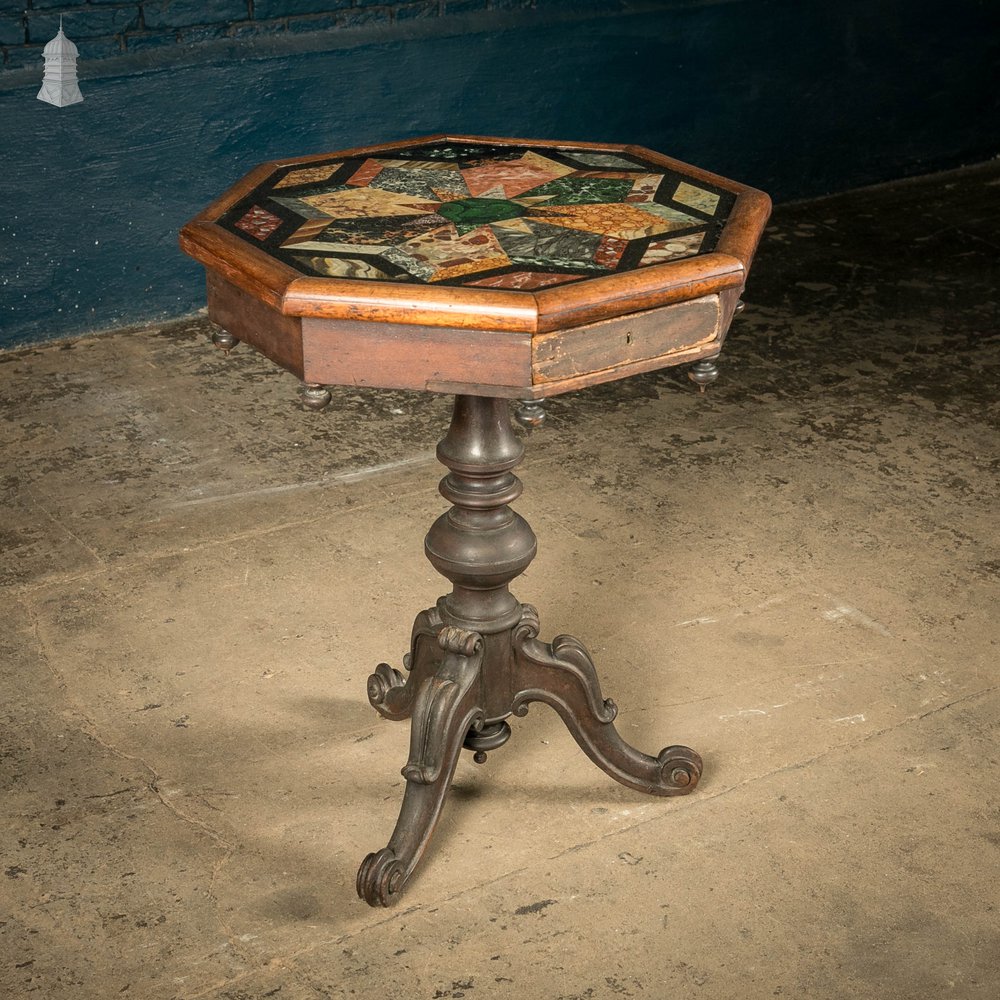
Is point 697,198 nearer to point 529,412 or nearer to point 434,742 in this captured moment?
point 529,412

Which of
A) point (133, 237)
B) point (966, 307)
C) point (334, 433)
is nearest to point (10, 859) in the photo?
point (334, 433)

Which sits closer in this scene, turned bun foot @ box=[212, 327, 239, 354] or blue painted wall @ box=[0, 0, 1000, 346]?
turned bun foot @ box=[212, 327, 239, 354]

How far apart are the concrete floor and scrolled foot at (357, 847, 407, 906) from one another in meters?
0.04

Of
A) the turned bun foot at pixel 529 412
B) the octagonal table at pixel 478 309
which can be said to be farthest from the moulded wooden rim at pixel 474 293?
the turned bun foot at pixel 529 412

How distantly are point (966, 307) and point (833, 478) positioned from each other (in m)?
1.40

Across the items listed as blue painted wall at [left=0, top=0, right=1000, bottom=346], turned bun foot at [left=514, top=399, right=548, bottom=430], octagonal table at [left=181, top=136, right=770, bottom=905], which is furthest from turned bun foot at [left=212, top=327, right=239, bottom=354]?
blue painted wall at [left=0, top=0, right=1000, bottom=346]

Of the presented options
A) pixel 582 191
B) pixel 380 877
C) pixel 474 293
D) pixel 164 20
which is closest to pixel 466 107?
pixel 164 20

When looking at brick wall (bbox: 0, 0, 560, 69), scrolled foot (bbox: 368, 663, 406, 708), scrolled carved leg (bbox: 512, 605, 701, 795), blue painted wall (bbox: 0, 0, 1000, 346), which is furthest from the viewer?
blue painted wall (bbox: 0, 0, 1000, 346)

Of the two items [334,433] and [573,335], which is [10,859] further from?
[334,433]

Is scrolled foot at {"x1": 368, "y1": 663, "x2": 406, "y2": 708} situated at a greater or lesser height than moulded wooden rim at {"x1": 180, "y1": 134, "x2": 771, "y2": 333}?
lesser

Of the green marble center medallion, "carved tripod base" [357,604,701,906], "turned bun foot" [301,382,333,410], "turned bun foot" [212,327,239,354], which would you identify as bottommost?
"carved tripod base" [357,604,701,906]

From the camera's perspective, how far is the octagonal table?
6.80 ft

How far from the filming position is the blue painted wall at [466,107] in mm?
4410

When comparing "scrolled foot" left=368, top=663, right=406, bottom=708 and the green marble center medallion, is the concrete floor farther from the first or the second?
the green marble center medallion
